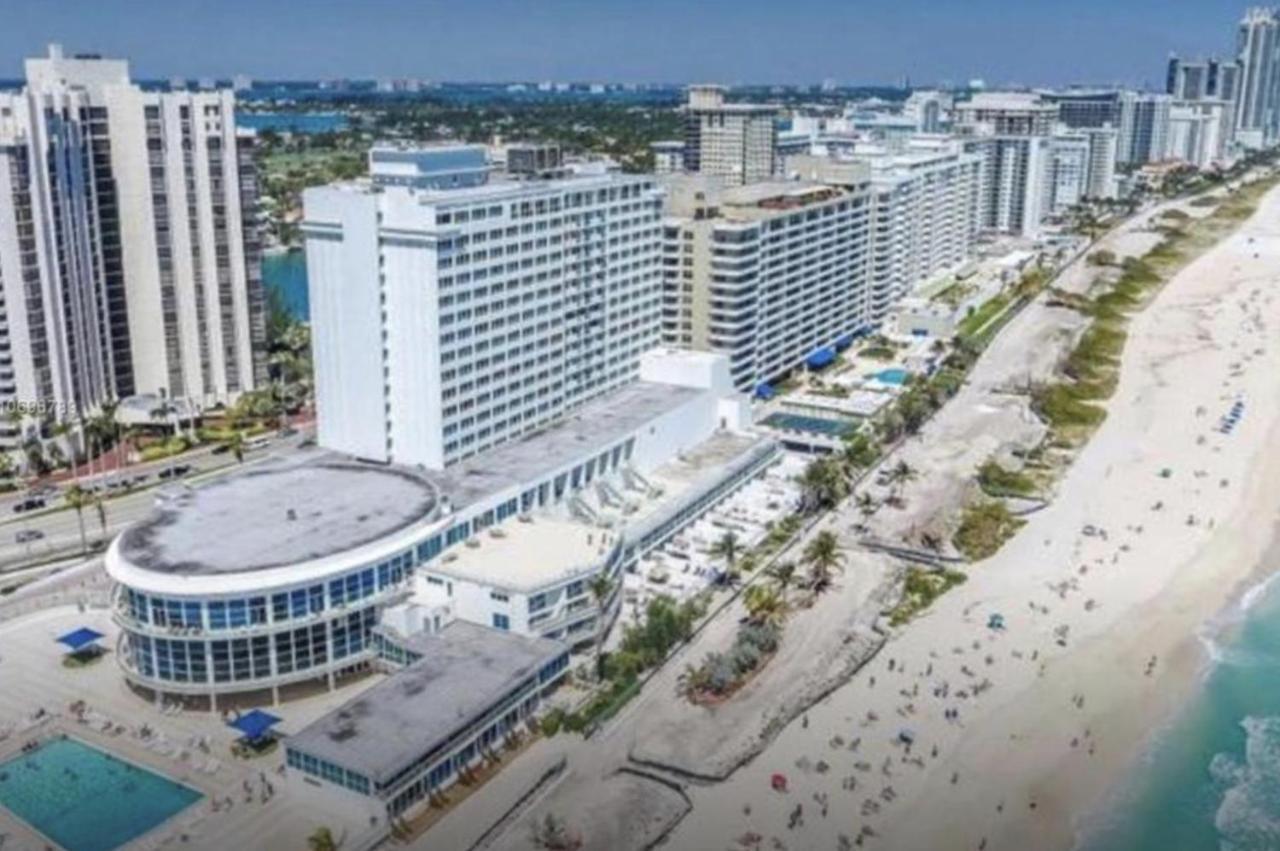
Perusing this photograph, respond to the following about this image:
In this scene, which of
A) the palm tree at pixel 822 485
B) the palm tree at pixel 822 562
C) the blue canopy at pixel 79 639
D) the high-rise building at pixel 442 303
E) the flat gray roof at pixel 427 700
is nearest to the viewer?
the flat gray roof at pixel 427 700

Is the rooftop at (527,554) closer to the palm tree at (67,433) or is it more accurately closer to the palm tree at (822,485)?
the palm tree at (822,485)

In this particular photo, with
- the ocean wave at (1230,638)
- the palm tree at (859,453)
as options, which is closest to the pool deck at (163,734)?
the palm tree at (859,453)

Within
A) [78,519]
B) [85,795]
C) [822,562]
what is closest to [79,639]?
[85,795]

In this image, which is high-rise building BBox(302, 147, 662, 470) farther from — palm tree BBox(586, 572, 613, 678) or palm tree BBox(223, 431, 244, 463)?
palm tree BBox(223, 431, 244, 463)

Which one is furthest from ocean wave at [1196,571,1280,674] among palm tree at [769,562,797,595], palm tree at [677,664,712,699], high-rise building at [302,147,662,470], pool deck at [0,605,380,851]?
pool deck at [0,605,380,851]

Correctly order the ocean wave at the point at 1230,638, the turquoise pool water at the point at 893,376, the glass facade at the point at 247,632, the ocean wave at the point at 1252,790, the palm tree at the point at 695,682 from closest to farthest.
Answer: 1. the ocean wave at the point at 1252,790
2. the glass facade at the point at 247,632
3. the palm tree at the point at 695,682
4. the ocean wave at the point at 1230,638
5. the turquoise pool water at the point at 893,376

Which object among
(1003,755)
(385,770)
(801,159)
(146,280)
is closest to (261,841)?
(385,770)

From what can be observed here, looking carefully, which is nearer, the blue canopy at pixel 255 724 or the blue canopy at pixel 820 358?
the blue canopy at pixel 255 724
